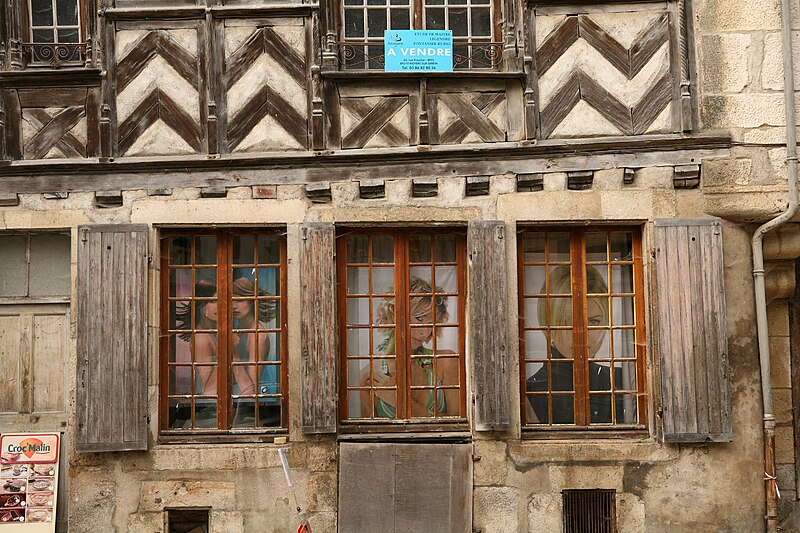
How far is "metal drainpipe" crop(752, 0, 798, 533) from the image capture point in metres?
6.73

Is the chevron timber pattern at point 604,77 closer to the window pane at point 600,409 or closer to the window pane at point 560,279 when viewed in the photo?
the window pane at point 560,279

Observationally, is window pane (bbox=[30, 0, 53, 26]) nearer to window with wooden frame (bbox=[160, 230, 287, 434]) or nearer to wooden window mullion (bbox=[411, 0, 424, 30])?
window with wooden frame (bbox=[160, 230, 287, 434])

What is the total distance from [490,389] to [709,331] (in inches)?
65.1

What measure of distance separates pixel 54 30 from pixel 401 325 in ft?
11.5

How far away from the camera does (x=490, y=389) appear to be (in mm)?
6836

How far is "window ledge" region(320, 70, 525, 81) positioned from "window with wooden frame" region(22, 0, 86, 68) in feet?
6.38

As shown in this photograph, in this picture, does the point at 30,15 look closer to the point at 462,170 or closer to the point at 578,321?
the point at 462,170

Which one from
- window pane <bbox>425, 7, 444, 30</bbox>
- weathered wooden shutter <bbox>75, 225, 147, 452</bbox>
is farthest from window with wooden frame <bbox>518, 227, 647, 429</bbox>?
weathered wooden shutter <bbox>75, 225, 147, 452</bbox>

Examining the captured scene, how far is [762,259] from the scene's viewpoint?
6.89 meters

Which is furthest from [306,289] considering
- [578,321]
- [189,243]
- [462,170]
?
[578,321]

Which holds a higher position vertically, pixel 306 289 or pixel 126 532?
pixel 306 289

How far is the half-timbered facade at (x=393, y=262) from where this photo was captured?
6809mm

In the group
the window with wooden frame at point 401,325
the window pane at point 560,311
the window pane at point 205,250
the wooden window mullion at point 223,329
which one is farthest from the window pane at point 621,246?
the window pane at point 205,250

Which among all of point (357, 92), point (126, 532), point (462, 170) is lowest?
point (126, 532)
